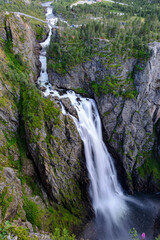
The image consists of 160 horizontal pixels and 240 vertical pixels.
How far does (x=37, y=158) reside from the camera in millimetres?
24531

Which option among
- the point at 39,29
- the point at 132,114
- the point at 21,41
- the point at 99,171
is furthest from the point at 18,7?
the point at 99,171

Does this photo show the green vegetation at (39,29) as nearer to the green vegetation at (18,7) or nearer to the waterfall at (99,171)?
the green vegetation at (18,7)

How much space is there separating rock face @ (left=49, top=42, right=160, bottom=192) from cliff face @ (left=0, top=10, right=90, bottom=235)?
10.9 meters

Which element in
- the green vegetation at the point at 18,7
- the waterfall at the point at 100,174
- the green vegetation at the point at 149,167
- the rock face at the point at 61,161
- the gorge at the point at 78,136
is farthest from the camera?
the green vegetation at the point at 18,7

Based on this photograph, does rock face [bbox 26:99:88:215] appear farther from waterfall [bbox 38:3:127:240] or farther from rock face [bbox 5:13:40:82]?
rock face [bbox 5:13:40:82]

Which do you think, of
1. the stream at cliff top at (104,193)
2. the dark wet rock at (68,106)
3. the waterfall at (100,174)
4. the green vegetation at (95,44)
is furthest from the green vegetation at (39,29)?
the dark wet rock at (68,106)

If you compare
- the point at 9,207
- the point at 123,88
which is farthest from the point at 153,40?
the point at 9,207

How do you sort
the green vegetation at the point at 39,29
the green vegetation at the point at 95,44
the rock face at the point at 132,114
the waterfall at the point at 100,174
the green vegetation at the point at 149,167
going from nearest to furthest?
the waterfall at the point at 100,174 → the rock face at the point at 132,114 → the green vegetation at the point at 149,167 → the green vegetation at the point at 95,44 → the green vegetation at the point at 39,29

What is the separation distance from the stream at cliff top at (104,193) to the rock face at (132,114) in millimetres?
2608

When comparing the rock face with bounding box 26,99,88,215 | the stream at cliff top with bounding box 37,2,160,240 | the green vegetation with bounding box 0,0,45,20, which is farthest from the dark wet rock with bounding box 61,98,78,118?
the green vegetation with bounding box 0,0,45,20

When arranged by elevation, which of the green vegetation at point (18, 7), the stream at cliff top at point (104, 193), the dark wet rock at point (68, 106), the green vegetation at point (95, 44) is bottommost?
the stream at cliff top at point (104, 193)

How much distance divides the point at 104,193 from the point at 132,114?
20.1m

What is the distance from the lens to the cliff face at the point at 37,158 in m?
21.2

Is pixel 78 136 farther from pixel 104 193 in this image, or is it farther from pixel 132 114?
pixel 132 114
